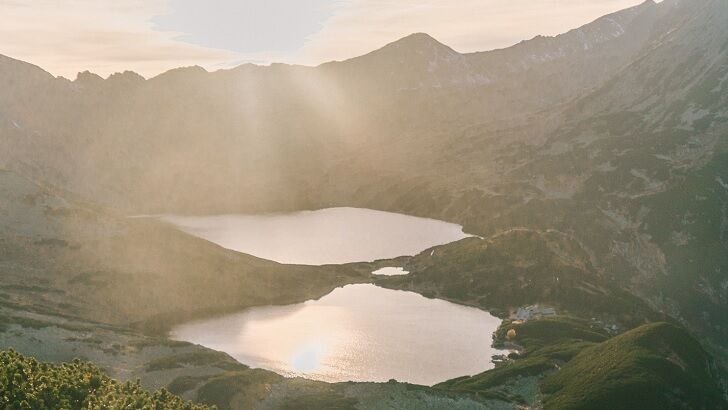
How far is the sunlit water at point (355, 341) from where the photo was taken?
14462 cm

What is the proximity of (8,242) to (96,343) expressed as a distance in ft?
257

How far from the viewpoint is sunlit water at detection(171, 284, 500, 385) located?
144625mm

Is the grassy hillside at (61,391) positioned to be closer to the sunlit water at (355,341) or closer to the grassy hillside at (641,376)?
the grassy hillside at (641,376)

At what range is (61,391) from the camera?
2363 inches

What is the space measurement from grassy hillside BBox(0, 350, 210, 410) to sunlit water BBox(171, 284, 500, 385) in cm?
7455

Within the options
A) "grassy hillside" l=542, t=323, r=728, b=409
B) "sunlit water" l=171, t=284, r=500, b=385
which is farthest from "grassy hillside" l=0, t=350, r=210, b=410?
"sunlit water" l=171, t=284, r=500, b=385

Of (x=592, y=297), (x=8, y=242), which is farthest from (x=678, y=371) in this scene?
(x=8, y=242)

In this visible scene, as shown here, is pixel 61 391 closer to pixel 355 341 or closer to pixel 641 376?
pixel 641 376

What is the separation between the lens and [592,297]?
19938 cm

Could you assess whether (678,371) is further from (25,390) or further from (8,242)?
(8,242)

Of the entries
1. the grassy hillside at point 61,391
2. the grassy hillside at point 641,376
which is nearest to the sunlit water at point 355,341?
the grassy hillside at point 641,376

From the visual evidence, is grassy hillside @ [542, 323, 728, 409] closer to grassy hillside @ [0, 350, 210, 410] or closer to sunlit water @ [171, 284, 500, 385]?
sunlit water @ [171, 284, 500, 385]

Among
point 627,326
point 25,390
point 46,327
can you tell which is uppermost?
point 25,390

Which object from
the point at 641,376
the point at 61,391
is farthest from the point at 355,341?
the point at 61,391
